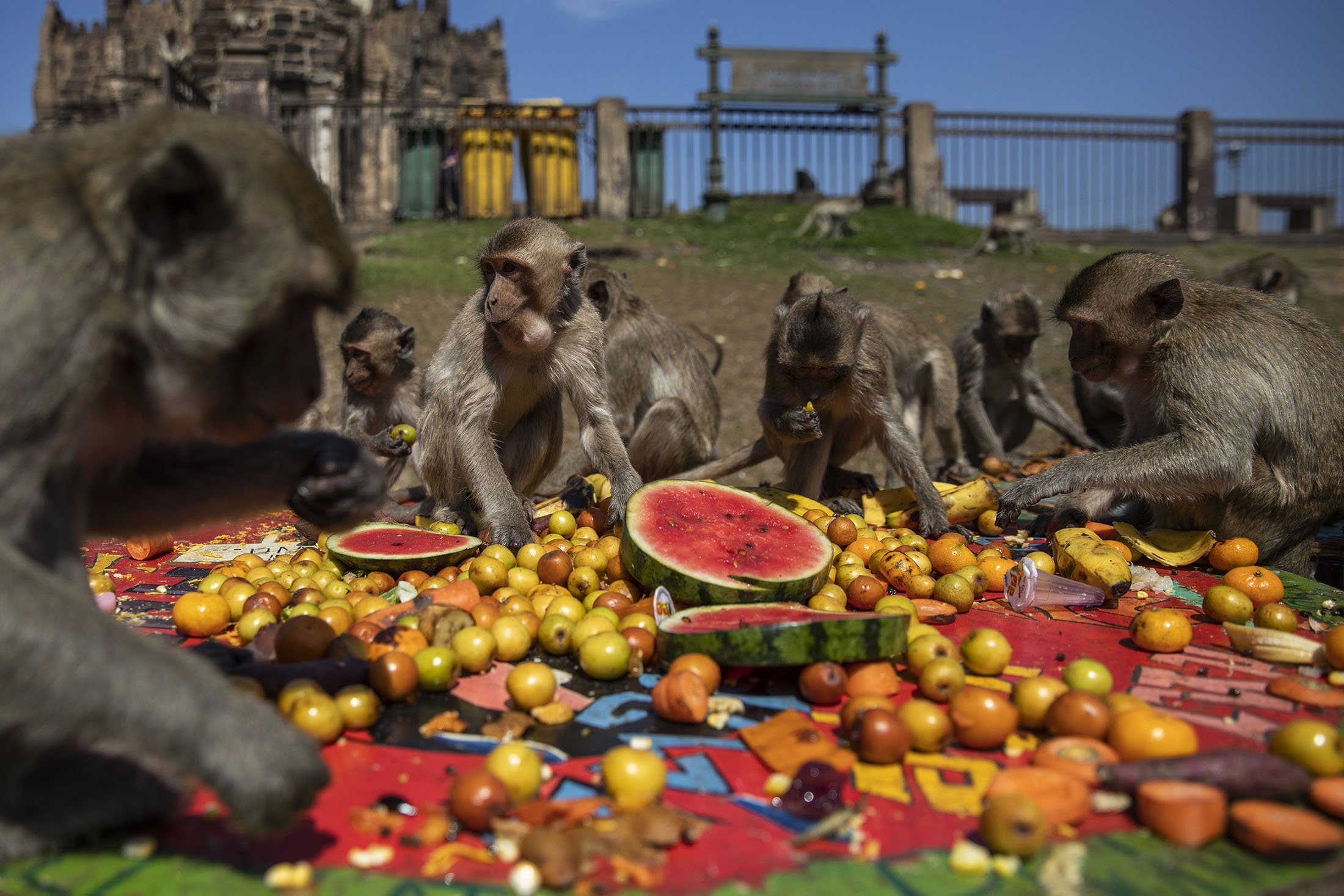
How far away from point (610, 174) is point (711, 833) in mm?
21536

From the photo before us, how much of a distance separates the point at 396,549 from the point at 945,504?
10.8ft

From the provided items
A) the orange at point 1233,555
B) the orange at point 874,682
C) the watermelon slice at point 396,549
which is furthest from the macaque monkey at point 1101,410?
the orange at point 874,682

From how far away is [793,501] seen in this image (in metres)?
5.60

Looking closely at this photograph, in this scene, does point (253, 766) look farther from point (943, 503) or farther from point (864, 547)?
point (943, 503)

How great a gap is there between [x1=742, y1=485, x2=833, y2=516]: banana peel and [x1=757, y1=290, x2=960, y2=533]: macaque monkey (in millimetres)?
348

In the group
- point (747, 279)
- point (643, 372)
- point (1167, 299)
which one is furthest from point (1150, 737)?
point (747, 279)

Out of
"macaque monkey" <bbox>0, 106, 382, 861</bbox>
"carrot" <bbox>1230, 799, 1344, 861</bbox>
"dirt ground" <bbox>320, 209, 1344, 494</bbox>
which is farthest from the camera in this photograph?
"dirt ground" <bbox>320, 209, 1344, 494</bbox>

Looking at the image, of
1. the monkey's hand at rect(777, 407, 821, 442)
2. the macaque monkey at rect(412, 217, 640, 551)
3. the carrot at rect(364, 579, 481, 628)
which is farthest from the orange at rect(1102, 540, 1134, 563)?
the carrot at rect(364, 579, 481, 628)

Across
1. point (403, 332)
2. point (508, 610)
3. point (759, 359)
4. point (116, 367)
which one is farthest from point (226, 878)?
point (759, 359)

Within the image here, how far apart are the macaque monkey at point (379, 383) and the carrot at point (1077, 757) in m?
4.85

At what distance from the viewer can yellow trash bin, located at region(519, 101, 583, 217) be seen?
70.7 ft

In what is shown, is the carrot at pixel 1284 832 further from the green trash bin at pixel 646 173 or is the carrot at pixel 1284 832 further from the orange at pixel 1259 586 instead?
the green trash bin at pixel 646 173

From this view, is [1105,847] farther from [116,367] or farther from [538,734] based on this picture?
[116,367]

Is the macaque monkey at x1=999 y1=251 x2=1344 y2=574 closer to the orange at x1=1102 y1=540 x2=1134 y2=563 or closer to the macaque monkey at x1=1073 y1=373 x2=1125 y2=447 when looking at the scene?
the orange at x1=1102 y1=540 x2=1134 y2=563
